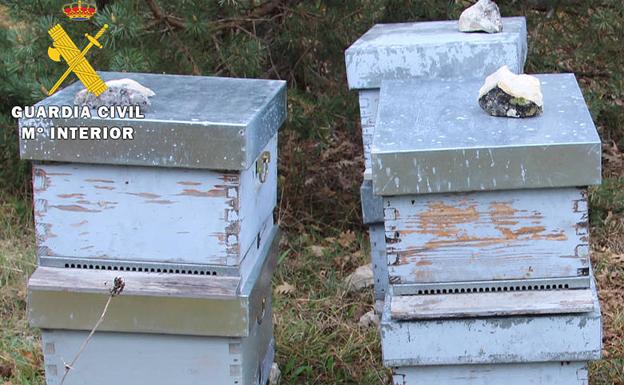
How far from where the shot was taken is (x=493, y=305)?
2.35 m

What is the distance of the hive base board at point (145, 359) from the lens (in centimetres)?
260

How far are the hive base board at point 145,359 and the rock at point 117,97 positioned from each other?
0.62 metres

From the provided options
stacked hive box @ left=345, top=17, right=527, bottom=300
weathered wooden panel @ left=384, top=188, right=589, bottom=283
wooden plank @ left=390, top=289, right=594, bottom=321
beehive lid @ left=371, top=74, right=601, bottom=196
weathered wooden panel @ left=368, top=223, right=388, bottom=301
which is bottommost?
weathered wooden panel @ left=368, top=223, right=388, bottom=301

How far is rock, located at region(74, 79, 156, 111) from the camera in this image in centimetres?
252

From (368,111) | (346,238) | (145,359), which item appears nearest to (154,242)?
(145,359)

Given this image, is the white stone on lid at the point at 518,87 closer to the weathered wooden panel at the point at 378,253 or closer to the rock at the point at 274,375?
the weathered wooden panel at the point at 378,253

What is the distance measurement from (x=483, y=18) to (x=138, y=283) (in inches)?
54.8

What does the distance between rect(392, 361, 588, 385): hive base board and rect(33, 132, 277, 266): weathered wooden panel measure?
0.54 m

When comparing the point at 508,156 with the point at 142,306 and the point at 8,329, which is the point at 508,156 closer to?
the point at 142,306

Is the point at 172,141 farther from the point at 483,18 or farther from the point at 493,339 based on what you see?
the point at 483,18

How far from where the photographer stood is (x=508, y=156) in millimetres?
2227

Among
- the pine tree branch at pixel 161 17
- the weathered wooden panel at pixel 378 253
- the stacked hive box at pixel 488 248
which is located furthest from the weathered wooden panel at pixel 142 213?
the pine tree branch at pixel 161 17

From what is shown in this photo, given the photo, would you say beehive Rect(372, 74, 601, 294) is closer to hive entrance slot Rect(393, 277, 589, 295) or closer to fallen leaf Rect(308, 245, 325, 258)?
hive entrance slot Rect(393, 277, 589, 295)

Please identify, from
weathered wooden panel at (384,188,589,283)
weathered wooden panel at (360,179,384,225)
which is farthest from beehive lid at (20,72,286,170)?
weathered wooden panel at (360,179,384,225)
